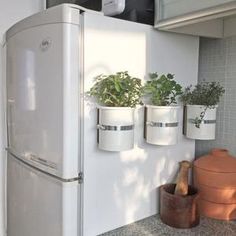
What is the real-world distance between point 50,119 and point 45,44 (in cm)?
26

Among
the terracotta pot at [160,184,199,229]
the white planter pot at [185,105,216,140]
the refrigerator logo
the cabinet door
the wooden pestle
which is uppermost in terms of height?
the cabinet door

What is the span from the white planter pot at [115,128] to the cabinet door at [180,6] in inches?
15.8

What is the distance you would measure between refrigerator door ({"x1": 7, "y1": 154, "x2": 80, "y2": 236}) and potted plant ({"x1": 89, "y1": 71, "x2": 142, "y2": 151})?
199mm

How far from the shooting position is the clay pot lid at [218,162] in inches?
46.4

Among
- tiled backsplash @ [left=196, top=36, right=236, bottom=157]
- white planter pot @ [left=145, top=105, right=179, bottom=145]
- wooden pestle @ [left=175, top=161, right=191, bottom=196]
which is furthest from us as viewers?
tiled backsplash @ [left=196, top=36, right=236, bottom=157]

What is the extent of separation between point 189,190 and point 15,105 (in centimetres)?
85

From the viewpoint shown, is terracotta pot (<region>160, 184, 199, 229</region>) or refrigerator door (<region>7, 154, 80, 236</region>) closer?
refrigerator door (<region>7, 154, 80, 236</region>)

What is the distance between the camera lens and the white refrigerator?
928 millimetres

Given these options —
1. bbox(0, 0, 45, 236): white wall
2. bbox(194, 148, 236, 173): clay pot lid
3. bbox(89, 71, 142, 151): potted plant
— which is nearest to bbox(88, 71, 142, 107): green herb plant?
bbox(89, 71, 142, 151): potted plant

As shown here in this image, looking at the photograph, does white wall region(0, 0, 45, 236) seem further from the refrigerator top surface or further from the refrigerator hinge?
the refrigerator hinge

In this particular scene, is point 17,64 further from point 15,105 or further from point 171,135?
point 171,135

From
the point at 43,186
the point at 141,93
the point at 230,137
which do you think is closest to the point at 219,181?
the point at 230,137

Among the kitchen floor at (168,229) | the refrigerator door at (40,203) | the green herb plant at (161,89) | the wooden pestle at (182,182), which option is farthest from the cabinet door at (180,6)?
the kitchen floor at (168,229)

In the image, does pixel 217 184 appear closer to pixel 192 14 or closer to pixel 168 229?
pixel 168 229
